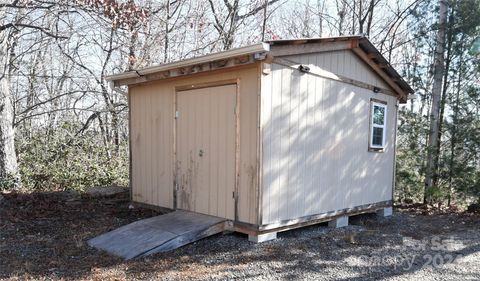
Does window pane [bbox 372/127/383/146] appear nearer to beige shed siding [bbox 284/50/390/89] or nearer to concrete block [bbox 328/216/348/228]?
beige shed siding [bbox 284/50/390/89]

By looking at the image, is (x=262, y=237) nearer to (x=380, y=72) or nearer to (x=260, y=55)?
(x=260, y=55)

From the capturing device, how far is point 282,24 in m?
14.4

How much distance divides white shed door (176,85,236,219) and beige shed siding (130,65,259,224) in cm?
16

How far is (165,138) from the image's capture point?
5.60 meters

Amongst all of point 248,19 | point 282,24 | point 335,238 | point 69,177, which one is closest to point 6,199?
point 69,177

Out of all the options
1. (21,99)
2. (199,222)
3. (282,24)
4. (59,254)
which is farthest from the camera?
(282,24)

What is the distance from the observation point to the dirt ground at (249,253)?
11.5 ft

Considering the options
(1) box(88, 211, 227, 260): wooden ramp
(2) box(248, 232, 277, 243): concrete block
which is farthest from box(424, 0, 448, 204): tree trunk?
(1) box(88, 211, 227, 260): wooden ramp

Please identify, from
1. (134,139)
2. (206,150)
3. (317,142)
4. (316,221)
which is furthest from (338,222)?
(134,139)

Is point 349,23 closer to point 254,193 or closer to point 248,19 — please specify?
point 248,19

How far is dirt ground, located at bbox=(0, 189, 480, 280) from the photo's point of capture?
11.5ft

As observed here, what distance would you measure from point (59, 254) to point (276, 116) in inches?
114

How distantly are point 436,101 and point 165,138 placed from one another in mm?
5821

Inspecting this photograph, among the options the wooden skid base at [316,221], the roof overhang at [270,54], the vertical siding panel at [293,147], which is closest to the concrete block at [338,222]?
the wooden skid base at [316,221]
